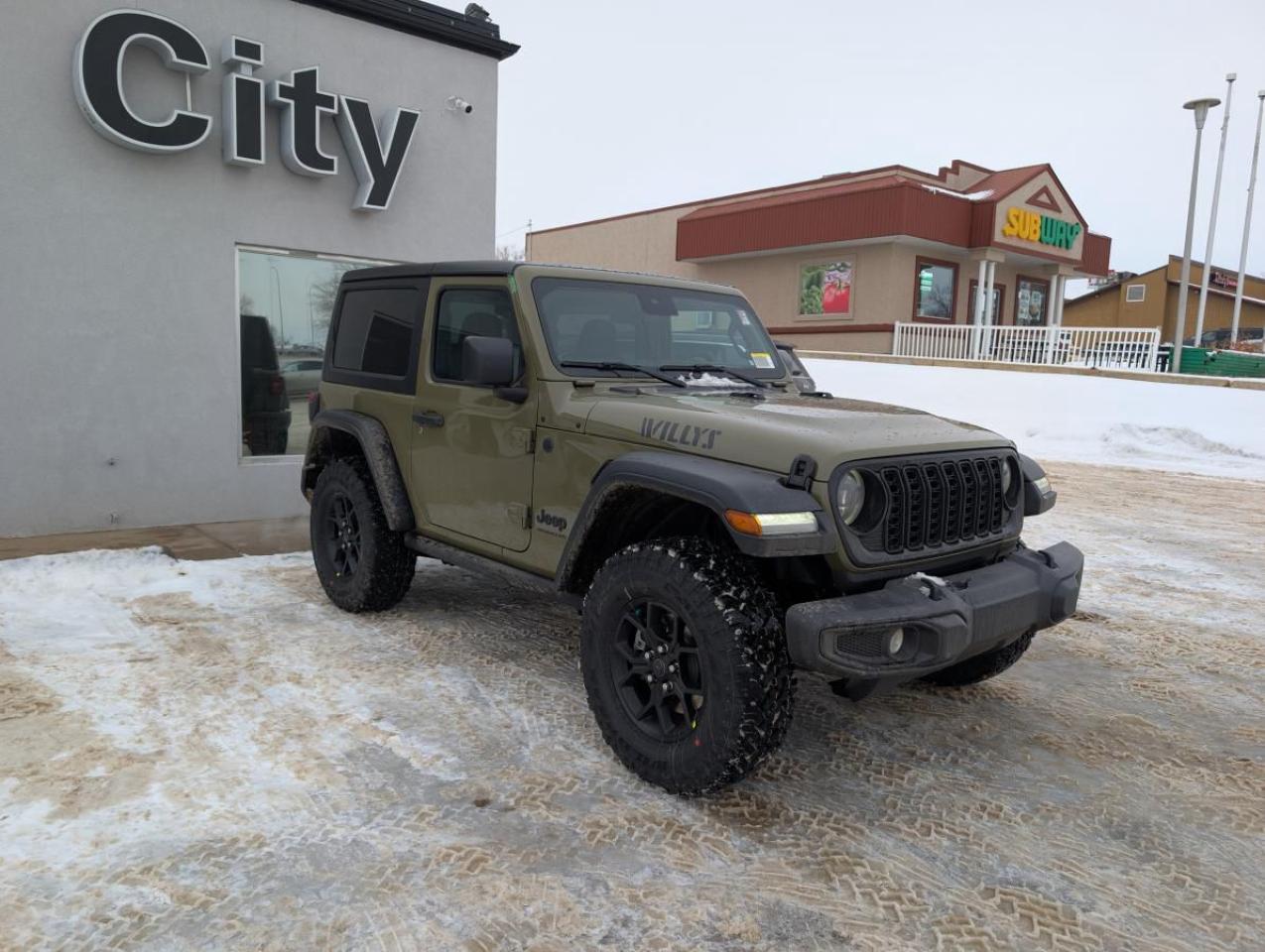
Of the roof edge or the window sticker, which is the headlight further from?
the roof edge

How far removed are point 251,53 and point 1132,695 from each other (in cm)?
753

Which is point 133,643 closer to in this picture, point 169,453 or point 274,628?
point 274,628

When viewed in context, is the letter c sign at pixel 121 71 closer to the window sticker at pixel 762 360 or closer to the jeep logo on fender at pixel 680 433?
the window sticker at pixel 762 360

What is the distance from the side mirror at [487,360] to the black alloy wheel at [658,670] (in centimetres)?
113

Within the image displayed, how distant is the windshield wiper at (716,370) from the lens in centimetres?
418

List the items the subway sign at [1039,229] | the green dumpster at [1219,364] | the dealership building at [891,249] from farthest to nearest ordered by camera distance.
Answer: the subway sign at [1039,229]
the dealership building at [891,249]
the green dumpster at [1219,364]

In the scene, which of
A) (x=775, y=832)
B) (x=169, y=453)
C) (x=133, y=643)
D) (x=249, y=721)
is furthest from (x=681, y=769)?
(x=169, y=453)

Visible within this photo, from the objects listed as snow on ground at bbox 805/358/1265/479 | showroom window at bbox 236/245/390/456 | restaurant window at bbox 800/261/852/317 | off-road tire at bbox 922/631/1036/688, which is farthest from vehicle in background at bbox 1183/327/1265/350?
off-road tire at bbox 922/631/1036/688

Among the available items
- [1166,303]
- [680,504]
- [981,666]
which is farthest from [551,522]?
[1166,303]

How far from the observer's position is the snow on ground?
42.5 feet

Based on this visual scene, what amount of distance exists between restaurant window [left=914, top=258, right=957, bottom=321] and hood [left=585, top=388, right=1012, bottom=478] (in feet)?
68.0

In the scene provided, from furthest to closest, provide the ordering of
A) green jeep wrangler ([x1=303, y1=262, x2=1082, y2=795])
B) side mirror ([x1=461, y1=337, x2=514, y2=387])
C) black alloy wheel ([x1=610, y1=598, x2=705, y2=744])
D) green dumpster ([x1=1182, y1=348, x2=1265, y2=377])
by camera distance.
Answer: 1. green dumpster ([x1=1182, y1=348, x2=1265, y2=377])
2. side mirror ([x1=461, y1=337, x2=514, y2=387])
3. black alloy wheel ([x1=610, y1=598, x2=705, y2=744])
4. green jeep wrangler ([x1=303, y1=262, x2=1082, y2=795])

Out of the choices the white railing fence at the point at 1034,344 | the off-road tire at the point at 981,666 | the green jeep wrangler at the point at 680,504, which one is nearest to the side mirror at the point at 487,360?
the green jeep wrangler at the point at 680,504

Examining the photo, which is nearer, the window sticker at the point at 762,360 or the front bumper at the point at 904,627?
the front bumper at the point at 904,627
